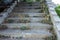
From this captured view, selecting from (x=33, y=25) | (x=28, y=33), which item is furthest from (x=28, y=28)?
(x=28, y=33)

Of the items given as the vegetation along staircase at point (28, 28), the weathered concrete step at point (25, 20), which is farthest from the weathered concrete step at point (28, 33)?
the weathered concrete step at point (25, 20)

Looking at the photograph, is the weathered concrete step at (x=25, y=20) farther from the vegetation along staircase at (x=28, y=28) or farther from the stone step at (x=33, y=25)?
the stone step at (x=33, y=25)

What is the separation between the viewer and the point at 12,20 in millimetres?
4840

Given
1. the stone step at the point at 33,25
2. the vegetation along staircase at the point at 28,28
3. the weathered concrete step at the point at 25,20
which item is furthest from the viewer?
the weathered concrete step at the point at 25,20

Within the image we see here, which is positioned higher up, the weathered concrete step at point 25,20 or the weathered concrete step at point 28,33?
the weathered concrete step at point 25,20

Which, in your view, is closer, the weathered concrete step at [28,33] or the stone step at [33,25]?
the weathered concrete step at [28,33]

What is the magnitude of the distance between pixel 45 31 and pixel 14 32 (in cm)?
73

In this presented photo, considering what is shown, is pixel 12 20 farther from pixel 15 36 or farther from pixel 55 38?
pixel 55 38

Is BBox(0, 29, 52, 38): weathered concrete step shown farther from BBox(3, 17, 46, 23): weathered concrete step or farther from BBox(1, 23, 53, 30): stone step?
BBox(3, 17, 46, 23): weathered concrete step

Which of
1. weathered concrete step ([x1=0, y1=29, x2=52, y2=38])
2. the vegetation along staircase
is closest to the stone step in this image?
the vegetation along staircase

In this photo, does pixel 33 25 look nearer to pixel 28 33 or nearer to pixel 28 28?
pixel 28 28

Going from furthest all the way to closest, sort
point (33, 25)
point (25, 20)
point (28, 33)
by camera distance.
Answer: point (25, 20)
point (33, 25)
point (28, 33)

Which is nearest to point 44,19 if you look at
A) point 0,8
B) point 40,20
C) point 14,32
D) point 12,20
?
point 40,20

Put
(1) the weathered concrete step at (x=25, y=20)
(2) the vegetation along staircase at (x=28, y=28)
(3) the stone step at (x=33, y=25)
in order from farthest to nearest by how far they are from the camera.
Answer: (1) the weathered concrete step at (x=25, y=20) < (3) the stone step at (x=33, y=25) < (2) the vegetation along staircase at (x=28, y=28)
